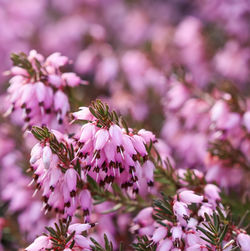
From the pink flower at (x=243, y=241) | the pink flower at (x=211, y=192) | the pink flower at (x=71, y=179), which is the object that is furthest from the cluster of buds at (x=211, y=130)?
the pink flower at (x=71, y=179)

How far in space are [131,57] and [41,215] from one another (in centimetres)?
174

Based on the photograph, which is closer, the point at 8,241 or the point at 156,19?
the point at 8,241

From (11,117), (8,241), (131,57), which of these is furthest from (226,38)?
(8,241)

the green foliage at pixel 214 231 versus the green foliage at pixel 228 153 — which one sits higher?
the green foliage at pixel 214 231

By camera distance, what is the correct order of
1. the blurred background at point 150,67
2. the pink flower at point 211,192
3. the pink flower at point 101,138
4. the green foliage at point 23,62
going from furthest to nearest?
1. the blurred background at point 150,67
2. the green foliage at point 23,62
3. the pink flower at point 211,192
4. the pink flower at point 101,138

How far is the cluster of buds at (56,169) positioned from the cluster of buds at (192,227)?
12.7 inches

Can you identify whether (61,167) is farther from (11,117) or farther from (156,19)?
(156,19)

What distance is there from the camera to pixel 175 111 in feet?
8.96

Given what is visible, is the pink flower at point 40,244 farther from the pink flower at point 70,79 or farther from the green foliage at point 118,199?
the pink flower at point 70,79

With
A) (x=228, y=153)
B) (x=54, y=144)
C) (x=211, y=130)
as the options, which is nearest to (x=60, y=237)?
(x=54, y=144)

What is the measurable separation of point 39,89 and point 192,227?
0.90 m

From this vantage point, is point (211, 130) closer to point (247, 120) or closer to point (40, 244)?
point (247, 120)

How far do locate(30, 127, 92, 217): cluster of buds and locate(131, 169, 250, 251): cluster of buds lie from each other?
32cm

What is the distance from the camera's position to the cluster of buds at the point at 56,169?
1581 mm
